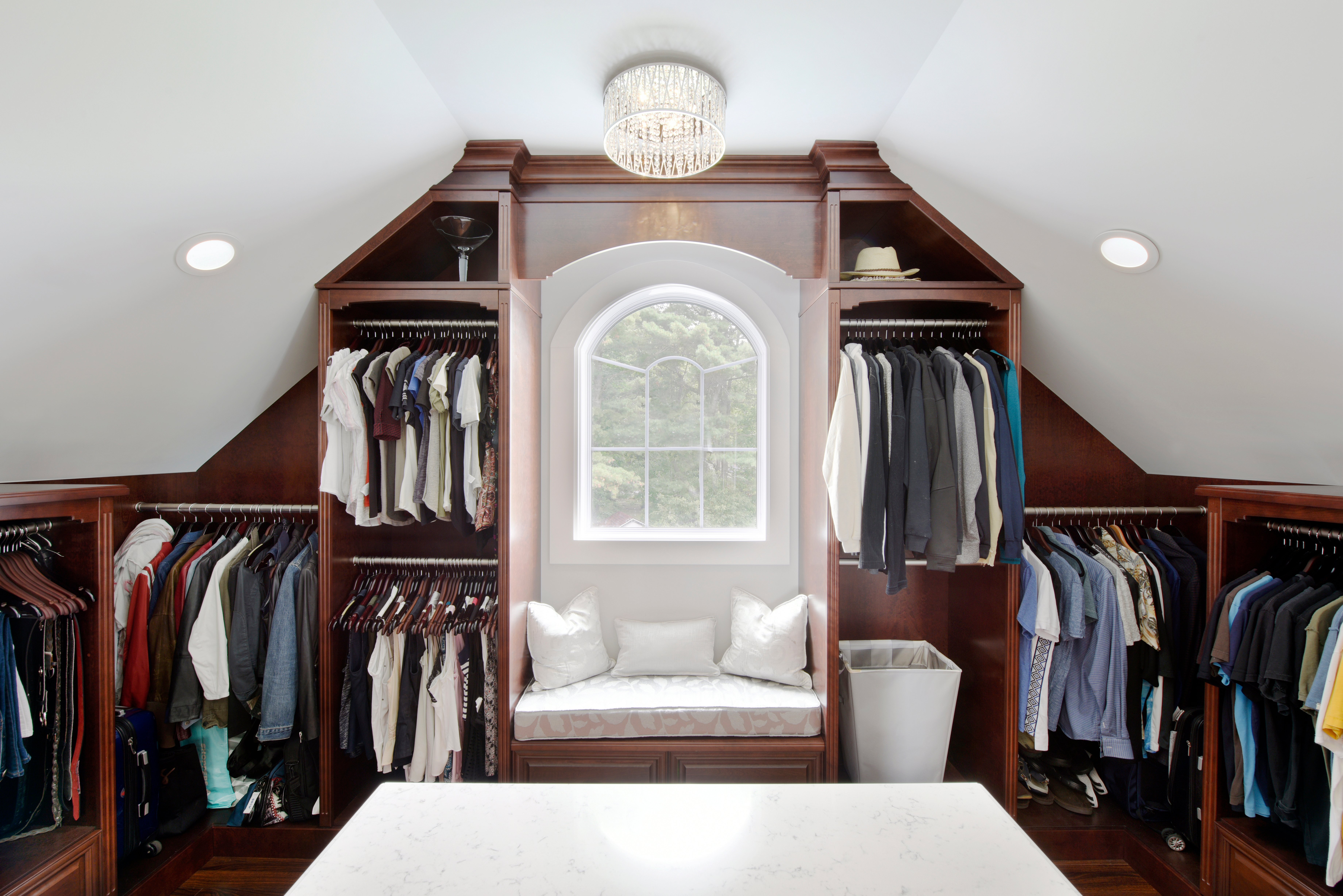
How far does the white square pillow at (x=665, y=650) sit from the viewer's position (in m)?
2.76

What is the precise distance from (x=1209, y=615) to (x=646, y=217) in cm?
235

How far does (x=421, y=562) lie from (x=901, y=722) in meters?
2.00

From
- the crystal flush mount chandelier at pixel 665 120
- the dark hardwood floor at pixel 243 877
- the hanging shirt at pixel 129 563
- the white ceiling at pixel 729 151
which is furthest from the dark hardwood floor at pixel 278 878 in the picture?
the crystal flush mount chandelier at pixel 665 120

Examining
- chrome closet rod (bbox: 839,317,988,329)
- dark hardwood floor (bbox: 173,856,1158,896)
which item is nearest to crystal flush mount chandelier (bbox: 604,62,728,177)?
chrome closet rod (bbox: 839,317,988,329)

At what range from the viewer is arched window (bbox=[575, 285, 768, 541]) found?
3102 mm

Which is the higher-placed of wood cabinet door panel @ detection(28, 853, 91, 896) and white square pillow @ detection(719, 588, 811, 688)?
white square pillow @ detection(719, 588, 811, 688)

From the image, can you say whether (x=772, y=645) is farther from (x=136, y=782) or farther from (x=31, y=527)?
(x=31, y=527)

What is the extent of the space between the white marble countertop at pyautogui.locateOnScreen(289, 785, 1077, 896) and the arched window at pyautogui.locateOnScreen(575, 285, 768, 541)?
1.93 metres

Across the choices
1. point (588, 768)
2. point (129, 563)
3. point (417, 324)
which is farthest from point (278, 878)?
point (417, 324)

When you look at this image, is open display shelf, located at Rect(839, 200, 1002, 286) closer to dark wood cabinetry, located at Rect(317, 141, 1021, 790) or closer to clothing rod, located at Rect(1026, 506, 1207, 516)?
dark wood cabinetry, located at Rect(317, 141, 1021, 790)

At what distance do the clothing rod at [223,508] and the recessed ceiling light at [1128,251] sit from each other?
9.90 ft

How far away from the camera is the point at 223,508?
2697 millimetres

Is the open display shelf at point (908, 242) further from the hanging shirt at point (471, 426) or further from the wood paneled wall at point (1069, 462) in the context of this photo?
the hanging shirt at point (471, 426)

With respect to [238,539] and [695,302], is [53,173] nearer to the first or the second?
[238,539]
